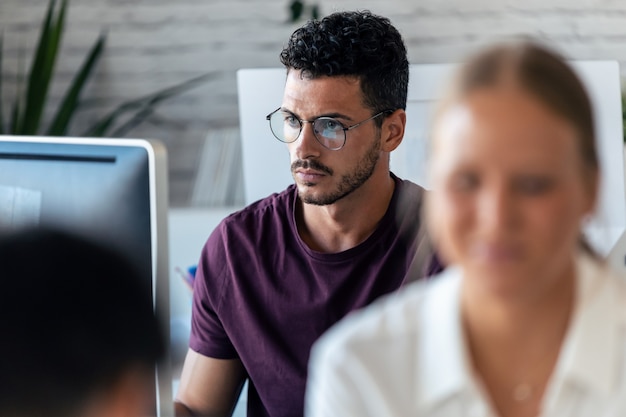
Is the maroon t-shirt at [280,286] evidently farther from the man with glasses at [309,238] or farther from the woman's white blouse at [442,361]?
the woman's white blouse at [442,361]

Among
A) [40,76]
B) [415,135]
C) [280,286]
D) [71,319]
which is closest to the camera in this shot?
[71,319]

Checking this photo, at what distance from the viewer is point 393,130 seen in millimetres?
1921

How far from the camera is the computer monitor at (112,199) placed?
1142mm

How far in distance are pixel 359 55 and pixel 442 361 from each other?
1.13m

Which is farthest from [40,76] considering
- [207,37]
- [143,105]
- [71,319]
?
[71,319]

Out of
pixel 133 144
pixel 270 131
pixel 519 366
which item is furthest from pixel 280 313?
pixel 519 366

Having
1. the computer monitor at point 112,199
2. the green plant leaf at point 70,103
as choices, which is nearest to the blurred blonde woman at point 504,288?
the computer monitor at point 112,199

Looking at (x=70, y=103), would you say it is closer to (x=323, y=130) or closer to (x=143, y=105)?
(x=143, y=105)

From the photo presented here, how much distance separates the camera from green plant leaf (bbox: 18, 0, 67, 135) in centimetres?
336

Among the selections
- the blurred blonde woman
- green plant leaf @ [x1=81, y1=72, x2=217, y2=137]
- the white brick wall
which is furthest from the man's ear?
green plant leaf @ [x1=81, y1=72, x2=217, y2=137]

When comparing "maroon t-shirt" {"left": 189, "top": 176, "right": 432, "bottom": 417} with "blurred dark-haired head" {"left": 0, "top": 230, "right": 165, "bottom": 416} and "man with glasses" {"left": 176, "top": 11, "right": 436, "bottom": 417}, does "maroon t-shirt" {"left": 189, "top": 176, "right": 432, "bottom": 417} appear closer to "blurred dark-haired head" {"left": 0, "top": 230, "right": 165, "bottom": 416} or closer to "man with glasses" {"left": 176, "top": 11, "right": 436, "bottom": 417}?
"man with glasses" {"left": 176, "top": 11, "right": 436, "bottom": 417}

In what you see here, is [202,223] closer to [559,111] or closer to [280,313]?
[280,313]

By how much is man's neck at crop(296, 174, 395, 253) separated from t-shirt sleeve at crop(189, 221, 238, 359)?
17cm

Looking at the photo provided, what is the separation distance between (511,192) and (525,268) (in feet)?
0.21
